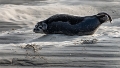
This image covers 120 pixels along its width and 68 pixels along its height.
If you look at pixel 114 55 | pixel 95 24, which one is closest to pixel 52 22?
pixel 95 24

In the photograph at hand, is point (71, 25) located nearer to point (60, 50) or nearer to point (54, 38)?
point (54, 38)

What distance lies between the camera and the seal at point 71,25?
7.68 meters

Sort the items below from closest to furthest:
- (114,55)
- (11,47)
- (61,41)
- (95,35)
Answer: (114,55), (11,47), (61,41), (95,35)

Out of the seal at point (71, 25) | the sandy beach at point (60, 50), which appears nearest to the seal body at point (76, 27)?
the seal at point (71, 25)

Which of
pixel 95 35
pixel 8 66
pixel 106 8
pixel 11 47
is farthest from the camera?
pixel 106 8

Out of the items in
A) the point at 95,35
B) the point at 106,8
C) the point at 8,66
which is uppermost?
the point at 8,66

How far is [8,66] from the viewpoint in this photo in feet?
17.3

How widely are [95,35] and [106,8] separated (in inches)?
230

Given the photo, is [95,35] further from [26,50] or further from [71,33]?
[26,50]

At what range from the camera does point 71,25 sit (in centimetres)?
776

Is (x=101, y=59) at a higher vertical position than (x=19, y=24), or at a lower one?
higher

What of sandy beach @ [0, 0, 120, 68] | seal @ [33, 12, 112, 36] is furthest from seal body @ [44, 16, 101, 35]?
sandy beach @ [0, 0, 120, 68]

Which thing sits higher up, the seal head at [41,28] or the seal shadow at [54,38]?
the seal head at [41,28]

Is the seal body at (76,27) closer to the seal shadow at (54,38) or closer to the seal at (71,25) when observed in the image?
the seal at (71,25)
